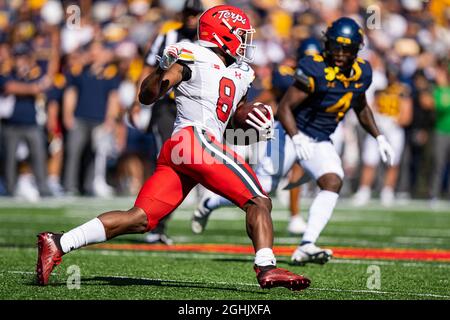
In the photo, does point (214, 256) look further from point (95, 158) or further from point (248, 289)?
point (95, 158)

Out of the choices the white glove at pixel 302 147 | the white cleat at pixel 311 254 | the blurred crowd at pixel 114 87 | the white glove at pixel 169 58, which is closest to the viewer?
the white glove at pixel 169 58

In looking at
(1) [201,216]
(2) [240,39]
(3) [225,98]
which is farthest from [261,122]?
(1) [201,216]

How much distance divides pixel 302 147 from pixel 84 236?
215cm

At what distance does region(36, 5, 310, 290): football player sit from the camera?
Result: 5469 millimetres

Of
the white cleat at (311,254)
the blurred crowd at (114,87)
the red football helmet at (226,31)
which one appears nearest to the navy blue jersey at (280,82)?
the blurred crowd at (114,87)

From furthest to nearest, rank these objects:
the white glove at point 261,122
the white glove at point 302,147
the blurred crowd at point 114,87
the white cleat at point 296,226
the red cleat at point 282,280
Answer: the blurred crowd at point 114,87 → the white cleat at point 296,226 → the white glove at point 302,147 → the white glove at point 261,122 → the red cleat at point 282,280

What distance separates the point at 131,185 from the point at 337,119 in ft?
30.9

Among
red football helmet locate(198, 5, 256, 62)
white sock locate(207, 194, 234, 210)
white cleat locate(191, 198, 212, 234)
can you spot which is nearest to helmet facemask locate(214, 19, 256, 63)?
red football helmet locate(198, 5, 256, 62)

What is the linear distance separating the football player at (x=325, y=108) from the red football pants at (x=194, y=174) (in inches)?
66.5

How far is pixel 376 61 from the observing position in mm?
15953

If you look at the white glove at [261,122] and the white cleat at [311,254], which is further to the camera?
the white cleat at [311,254]

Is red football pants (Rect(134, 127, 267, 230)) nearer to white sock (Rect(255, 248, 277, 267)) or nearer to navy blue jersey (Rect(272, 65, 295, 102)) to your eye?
white sock (Rect(255, 248, 277, 267))

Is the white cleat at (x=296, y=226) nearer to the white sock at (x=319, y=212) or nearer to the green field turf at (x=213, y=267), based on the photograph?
the green field turf at (x=213, y=267)

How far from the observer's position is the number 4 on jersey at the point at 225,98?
5770 millimetres
